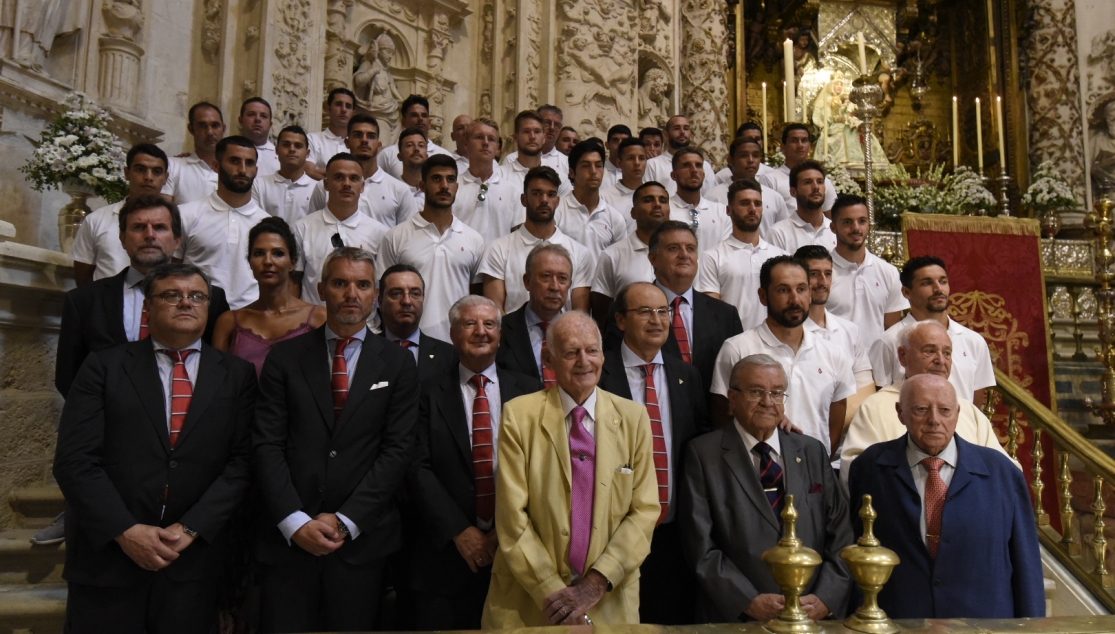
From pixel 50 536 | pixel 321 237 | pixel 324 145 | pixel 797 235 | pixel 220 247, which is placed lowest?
pixel 50 536

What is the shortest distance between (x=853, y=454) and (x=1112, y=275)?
4837 millimetres

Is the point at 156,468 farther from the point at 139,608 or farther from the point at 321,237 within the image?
the point at 321,237

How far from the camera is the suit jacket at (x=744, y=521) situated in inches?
126

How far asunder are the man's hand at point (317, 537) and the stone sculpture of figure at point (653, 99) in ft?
26.0

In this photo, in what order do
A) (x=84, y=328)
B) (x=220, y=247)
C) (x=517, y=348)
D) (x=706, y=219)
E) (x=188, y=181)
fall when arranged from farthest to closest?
(x=706, y=219) → (x=188, y=181) → (x=220, y=247) → (x=517, y=348) → (x=84, y=328)

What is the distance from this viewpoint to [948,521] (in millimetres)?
3268

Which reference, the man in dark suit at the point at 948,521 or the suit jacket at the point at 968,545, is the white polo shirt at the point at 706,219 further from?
the suit jacket at the point at 968,545

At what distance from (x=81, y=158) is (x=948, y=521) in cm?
508

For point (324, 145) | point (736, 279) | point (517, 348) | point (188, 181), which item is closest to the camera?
point (517, 348)

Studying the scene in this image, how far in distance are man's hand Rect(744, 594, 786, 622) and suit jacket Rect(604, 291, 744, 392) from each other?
1.24 metres

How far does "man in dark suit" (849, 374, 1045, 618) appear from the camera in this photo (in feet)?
10.6

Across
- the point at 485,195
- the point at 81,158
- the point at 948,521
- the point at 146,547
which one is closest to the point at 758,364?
the point at 948,521

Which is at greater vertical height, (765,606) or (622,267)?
(622,267)

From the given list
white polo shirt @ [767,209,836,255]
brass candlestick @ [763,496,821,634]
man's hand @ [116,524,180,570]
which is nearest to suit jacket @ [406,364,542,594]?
man's hand @ [116,524,180,570]
